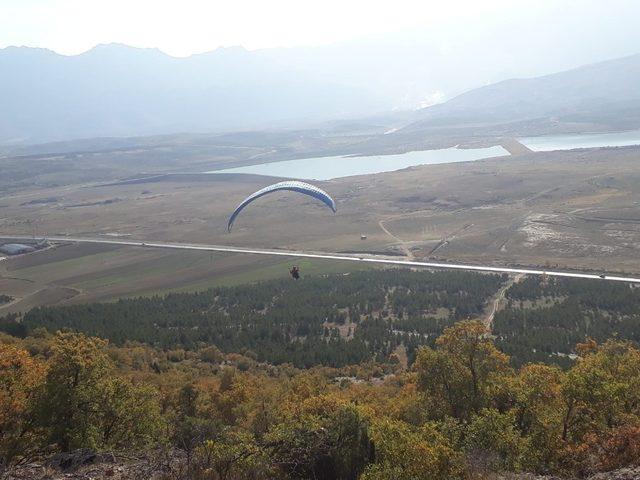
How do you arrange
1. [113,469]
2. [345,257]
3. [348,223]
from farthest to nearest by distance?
[348,223], [345,257], [113,469]

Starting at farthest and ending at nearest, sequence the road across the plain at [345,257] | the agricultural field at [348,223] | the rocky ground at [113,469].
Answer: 1. the agricultural field at [348,223]
2. the road across the plain at [345,257]
3. the rocky ground at [113,469]

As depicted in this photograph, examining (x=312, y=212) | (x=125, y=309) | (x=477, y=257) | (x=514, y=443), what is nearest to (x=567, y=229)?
(x=477, y=257)

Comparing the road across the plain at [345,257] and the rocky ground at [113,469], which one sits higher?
the rocky ground at [113,469]

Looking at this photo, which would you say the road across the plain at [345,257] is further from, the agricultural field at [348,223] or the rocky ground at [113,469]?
the rocky ground at [113,469]

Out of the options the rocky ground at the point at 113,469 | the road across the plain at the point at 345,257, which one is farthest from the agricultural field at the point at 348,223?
the rocky ground at the point at 113,469

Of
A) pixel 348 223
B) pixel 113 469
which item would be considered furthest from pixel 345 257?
pixel 113 469

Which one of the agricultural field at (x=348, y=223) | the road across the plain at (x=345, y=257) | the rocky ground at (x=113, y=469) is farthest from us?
the agricultural field at (x=348, y=223)

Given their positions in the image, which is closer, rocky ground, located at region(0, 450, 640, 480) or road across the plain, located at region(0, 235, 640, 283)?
rocky ground, located at region(0, 450, 640, 480)

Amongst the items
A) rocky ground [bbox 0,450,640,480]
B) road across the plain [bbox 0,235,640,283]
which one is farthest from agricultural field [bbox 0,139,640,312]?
rocky ground [bbox 0,450,640,480]

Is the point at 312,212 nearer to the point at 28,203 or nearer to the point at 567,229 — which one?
the point at 567,229

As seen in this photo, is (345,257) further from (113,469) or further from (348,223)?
(113,469)

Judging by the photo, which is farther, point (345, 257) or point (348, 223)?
point (348, 223)

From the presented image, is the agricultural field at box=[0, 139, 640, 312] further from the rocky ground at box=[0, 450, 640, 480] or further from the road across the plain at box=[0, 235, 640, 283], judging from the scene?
the rocky ground at box=[0, 450, 640, 480]
